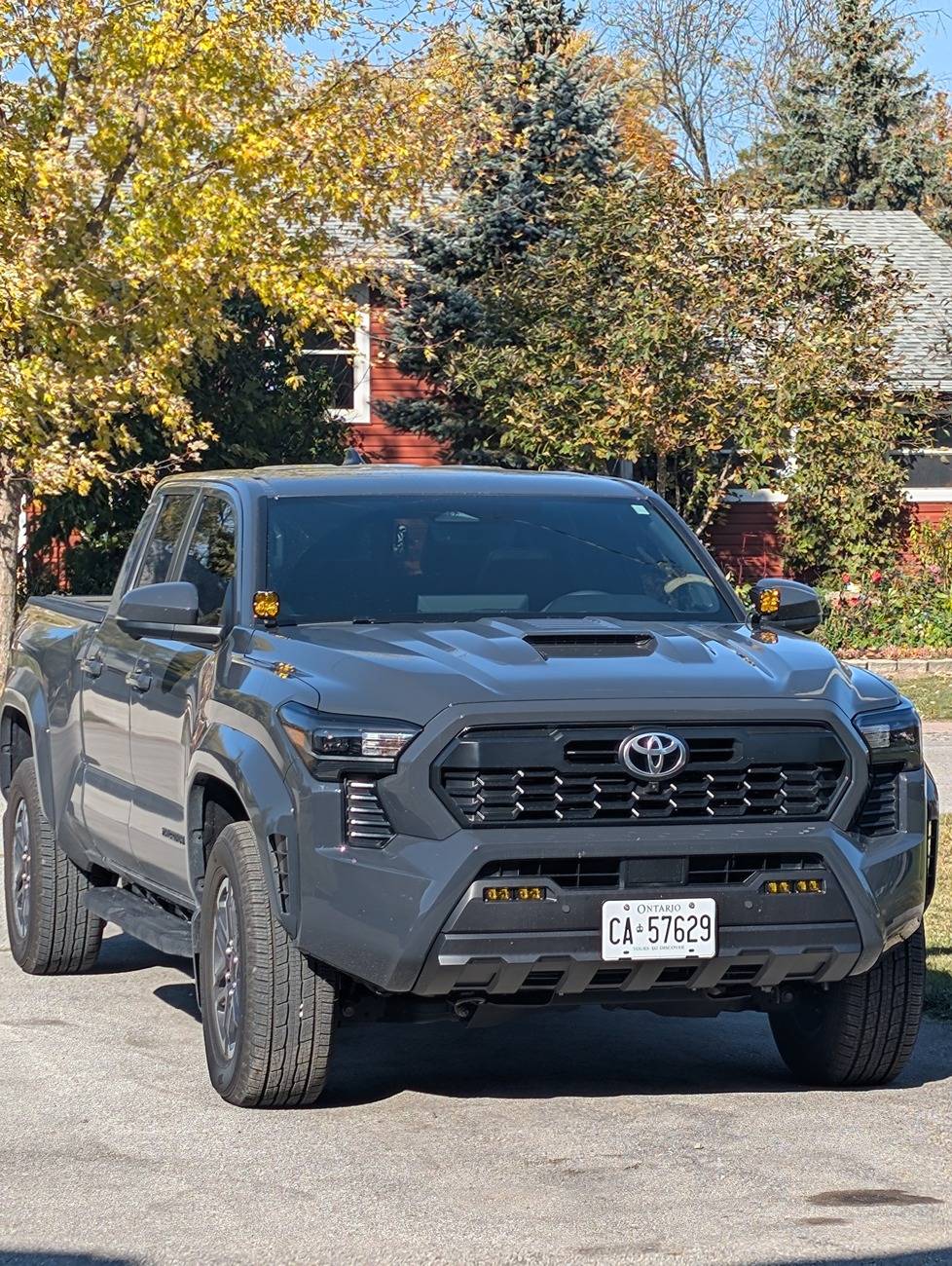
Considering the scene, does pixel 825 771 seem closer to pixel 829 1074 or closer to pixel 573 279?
pixel 829 1074

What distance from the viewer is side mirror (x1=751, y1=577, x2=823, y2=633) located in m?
7.63

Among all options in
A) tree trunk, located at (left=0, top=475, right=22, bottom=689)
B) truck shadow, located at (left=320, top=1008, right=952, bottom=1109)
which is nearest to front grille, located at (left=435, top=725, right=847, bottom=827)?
truck shadow, located at (left=320, top=1008, right=952, bottom=1109)

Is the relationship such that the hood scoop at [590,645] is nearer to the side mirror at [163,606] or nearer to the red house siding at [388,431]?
the side mirror at [163,606]

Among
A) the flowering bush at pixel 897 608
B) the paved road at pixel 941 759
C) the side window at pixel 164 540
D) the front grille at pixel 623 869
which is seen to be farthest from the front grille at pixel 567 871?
the flowering bush at pixel 897 608

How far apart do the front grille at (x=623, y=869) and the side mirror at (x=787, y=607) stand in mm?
1487

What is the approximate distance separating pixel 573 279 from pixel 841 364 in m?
3.20

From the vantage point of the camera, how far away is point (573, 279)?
25500mm

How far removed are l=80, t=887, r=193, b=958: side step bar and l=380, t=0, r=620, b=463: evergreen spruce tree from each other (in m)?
18.8

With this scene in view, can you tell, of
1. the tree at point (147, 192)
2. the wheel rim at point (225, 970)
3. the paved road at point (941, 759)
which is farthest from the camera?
the tree at point (147, 192)

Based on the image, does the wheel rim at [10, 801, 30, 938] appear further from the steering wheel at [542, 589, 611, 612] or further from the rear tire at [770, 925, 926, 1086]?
the rear tire at [770, 925, 926, 1086]

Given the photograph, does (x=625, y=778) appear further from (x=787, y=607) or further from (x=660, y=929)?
(x=787, y=607)

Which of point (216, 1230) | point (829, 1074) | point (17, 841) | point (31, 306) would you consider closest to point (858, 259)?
point (31, 306)

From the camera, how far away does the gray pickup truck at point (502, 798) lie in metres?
6.03

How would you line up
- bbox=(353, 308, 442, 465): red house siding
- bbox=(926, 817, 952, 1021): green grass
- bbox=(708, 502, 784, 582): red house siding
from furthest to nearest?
bbox=(708, 502, 784, 582): red house siding < bbox=(353, 308, 442, 465): red house siding < bbox=(926, 817, 952, 1021): green grass
